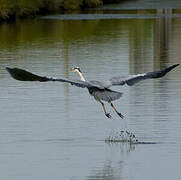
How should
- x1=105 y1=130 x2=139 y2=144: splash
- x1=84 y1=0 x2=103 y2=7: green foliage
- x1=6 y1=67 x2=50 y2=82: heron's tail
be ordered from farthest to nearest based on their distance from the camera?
x1=84 y1=0 x2=103 y2=7: green foliage, x1=105 y1=130 x2=139 y2=144: splash, x1=6 y1=67 x2=50 y2=82: heron's tail

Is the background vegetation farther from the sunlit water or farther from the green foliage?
the sunlit water

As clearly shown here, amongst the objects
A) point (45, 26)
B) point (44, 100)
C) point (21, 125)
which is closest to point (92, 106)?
point (44, 100)

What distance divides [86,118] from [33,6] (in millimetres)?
43657

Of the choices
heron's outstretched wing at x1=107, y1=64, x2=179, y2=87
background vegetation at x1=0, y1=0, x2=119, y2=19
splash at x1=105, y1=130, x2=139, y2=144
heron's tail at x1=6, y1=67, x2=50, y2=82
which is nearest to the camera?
heron's tail at x1=6, y1=67, x2=50, y2=82

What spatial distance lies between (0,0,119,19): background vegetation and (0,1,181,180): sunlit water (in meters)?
19.0

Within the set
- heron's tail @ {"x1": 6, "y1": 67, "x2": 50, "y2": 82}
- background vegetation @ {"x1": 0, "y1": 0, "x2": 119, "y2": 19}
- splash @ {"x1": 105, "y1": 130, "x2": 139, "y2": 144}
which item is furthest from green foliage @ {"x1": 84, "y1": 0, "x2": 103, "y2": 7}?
heron's tail @ {"x1": 6, "y1": 67, "x2": 50, "y2": 82}

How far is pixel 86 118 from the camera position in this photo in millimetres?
19719

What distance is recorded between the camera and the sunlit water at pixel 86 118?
15106 mm

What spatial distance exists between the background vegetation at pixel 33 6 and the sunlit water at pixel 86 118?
62.3ft

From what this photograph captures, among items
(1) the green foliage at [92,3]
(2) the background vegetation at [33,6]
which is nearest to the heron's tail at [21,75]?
(2) the background vegetation at [33,6]

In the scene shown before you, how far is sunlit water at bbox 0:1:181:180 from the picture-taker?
15.1 metres

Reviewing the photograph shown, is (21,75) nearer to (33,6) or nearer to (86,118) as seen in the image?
(86,118)

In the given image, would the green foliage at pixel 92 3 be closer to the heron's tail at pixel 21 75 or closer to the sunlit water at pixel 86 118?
the sunlit water at pixel 86 118

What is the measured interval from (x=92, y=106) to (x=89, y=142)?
15.1ft
